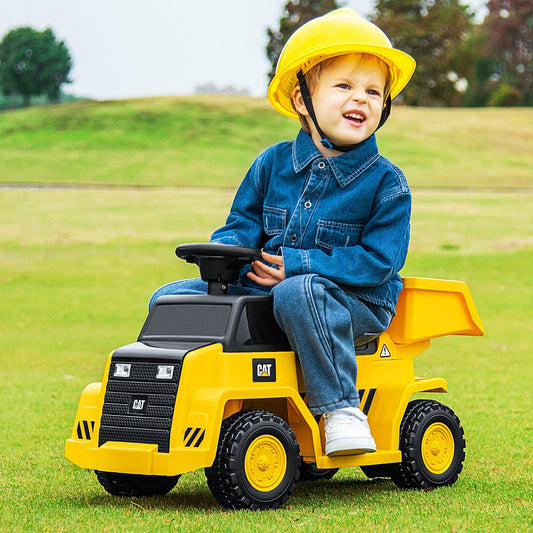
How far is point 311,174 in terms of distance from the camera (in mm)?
4059

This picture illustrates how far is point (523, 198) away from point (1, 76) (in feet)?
180

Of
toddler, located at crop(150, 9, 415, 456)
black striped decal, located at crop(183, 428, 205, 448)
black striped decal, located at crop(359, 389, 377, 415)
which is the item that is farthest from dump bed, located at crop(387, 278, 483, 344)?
black striped decal, located at crop(183, 428, 205, 448)

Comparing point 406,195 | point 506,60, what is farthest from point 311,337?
Result: point 506,60

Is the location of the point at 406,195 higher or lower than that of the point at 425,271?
higher

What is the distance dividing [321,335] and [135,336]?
26.1 feet

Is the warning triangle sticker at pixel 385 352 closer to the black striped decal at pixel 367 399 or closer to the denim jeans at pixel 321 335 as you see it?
the black striped decal at pixel 367 399

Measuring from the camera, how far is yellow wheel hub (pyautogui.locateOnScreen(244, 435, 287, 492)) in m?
3.54

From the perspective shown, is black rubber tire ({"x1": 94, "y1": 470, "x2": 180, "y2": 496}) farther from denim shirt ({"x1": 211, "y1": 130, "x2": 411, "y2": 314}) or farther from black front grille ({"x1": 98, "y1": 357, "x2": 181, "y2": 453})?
denim shirt ({"x1": 211, "y1": 130, "x2": 411, "y2": 314})

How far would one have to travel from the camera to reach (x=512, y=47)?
7025 cm

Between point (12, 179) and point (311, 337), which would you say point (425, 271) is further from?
point (12, 179)

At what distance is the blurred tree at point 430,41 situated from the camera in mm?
65812

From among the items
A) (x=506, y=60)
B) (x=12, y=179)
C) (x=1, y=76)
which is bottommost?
(x=12, y=179)

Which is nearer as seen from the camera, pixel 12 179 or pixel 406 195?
pixel 406 195

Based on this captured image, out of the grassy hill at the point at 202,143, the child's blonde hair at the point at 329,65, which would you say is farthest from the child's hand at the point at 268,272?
the grassy hill at the point at 202,143
